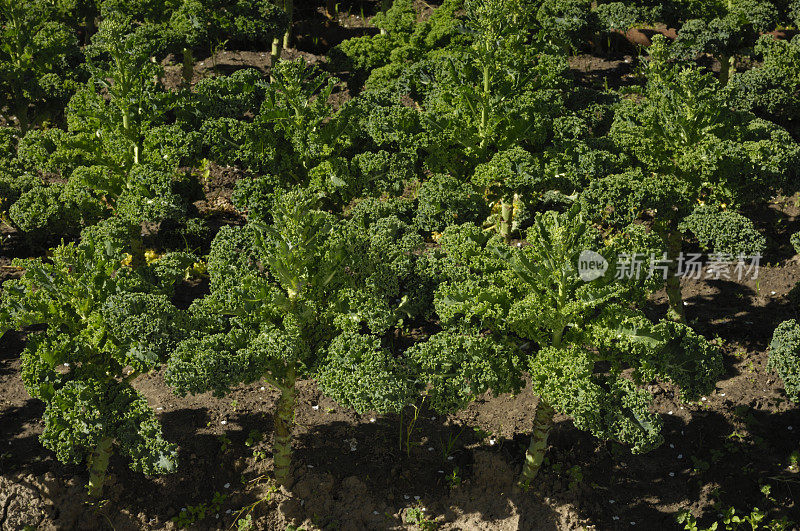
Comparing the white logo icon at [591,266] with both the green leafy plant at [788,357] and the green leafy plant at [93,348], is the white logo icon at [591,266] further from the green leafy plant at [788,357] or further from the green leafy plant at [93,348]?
the green leafy plant at [93,348]

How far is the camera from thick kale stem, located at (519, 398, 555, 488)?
11.5 metres

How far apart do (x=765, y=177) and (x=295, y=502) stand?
904 cm

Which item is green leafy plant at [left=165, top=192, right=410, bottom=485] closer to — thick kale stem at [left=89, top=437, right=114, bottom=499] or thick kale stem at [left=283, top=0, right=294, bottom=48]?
thick kale stem at [left=89, top=437, right=114, bottom=499]

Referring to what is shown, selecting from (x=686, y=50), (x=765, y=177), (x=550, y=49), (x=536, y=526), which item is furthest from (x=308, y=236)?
(x=686, y=50)

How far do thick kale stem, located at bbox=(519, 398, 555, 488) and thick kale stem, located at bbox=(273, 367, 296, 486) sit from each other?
3.32 metres

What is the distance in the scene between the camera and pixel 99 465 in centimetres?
1159

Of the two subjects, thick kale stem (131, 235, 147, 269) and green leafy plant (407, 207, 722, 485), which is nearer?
green leafy plant (407, 207, 722, 485)

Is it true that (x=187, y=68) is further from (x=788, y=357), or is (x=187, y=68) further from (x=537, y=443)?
(x=788, y=357)

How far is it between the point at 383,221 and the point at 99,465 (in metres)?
5.15

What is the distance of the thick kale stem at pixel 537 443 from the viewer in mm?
11469

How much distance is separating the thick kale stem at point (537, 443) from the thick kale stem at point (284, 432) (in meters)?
3.32

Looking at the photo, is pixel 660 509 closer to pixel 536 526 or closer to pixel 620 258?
pixel 536 526

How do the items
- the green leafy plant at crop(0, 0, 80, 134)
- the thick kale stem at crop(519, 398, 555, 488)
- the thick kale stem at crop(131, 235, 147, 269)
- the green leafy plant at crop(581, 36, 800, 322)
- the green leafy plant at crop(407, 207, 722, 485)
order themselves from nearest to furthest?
the green leafy plant at crop(407, 207, 722, 485)
the thick kale stem at crop(519, 398, 555, 488)
the green leafy plant at crop(581, 36, 800, 322)
the thick kale stem at crop(131, 235, 147, 269)
the green leafy plant at crop(0, 0, 80, 134)

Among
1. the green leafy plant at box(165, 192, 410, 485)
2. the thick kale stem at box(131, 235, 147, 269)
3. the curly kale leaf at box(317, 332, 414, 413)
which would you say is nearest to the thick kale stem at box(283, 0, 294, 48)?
the thick kale stem at box(131, 235, 147, 269)
